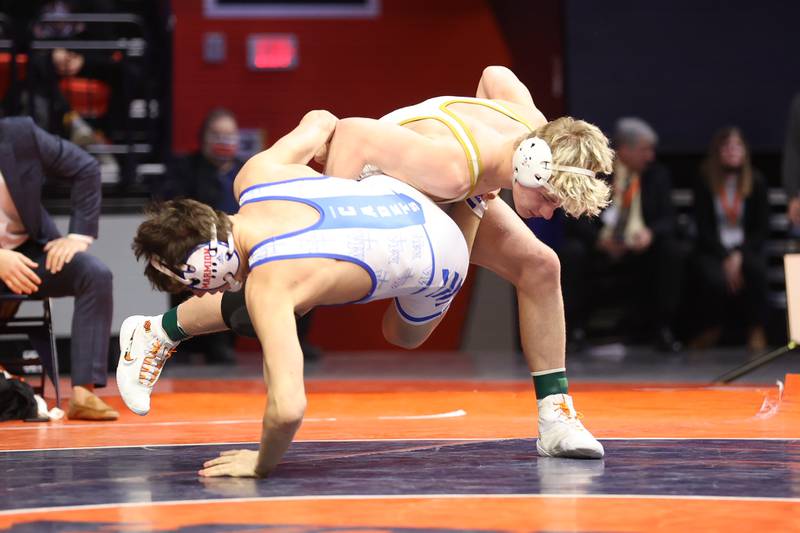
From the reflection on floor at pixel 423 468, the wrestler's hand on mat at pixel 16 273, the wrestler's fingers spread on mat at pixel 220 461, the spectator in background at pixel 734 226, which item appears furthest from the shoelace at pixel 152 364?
the spectator in background at pixel 734 226

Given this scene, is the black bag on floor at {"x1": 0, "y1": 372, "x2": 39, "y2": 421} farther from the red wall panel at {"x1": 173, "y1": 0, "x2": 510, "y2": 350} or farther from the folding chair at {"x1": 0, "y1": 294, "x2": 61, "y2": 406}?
the red wall panel at {"x1": 173, "y1": 0, "x2": 510, "y2": 350}

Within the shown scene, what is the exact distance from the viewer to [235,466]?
10.5 ft

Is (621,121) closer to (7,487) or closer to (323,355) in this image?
(323,355)

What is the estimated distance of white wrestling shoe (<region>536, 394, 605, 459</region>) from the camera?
3510 mm

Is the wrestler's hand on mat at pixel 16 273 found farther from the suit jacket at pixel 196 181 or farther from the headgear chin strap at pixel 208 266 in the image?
the suit jacket at pixel 196 181

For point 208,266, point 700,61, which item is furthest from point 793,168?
point 208,266

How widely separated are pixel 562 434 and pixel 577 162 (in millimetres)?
747

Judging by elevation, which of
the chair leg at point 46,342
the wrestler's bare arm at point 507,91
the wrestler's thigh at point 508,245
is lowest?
the chair leg at point 46,342

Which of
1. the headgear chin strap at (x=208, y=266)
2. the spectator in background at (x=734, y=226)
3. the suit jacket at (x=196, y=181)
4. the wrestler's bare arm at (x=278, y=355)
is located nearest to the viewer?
the wrestler's bare arm at (x=278, y=355)

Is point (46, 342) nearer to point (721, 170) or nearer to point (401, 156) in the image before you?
point (401, 156)

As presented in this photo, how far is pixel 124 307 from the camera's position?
752 cm

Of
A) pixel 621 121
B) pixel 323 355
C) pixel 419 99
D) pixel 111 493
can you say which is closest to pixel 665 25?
pixel 621 121

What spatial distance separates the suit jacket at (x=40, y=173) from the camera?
5086 millimetres

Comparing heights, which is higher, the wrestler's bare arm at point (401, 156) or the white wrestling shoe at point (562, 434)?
the wrestler's bare arm at point (401, 156)
